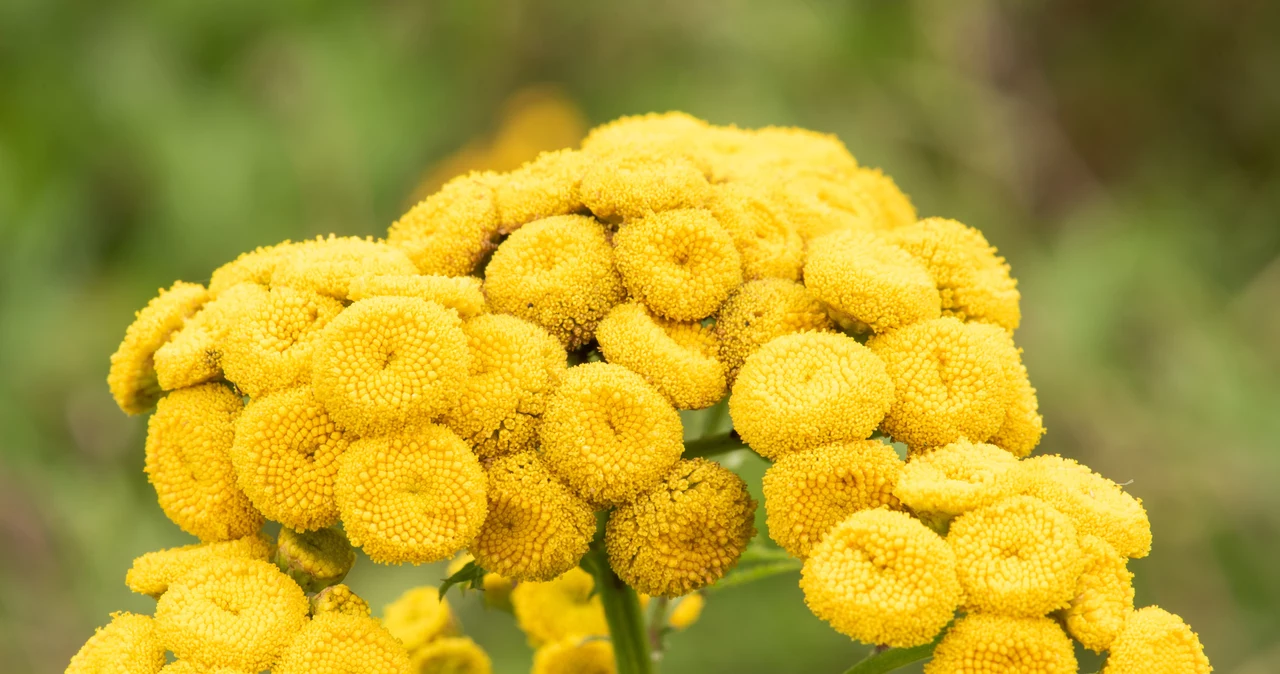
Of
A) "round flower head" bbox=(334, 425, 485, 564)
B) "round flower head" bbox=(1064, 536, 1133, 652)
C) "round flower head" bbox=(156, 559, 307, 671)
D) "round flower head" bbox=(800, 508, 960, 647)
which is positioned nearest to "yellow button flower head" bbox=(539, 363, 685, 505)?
"round flower head" bbox=(334, 425, 485, 564)

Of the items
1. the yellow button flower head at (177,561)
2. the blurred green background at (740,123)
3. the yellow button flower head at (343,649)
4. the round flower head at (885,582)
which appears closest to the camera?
the round flower head at (885,582)

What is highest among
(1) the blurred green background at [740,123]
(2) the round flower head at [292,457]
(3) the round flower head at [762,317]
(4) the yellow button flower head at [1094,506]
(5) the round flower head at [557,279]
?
(1) the blurred green background at [740,123]

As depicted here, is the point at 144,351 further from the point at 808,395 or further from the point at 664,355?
the point at 808,395

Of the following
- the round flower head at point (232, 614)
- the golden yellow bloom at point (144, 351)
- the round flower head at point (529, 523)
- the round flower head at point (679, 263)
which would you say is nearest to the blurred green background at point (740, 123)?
the golden yellow bloom at point (144, 351)

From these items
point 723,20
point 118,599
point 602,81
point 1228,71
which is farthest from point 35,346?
point 1228,71

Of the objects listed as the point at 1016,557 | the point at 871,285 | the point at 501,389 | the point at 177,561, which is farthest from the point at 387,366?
the point at 1016,557

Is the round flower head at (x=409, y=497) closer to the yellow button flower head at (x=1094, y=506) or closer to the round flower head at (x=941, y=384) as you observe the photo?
the round flower head at (x=941, y=384)

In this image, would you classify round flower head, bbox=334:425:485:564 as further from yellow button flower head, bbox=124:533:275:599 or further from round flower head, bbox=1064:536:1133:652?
round flower head, bbox=1064:536:1133:652

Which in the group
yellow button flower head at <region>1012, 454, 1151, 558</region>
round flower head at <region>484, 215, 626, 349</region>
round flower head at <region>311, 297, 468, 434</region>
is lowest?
yellow button flower head at <region>1012, 454, 1151, 558</region>

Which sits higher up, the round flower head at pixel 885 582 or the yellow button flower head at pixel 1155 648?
the round flower head at pixel 885 582
